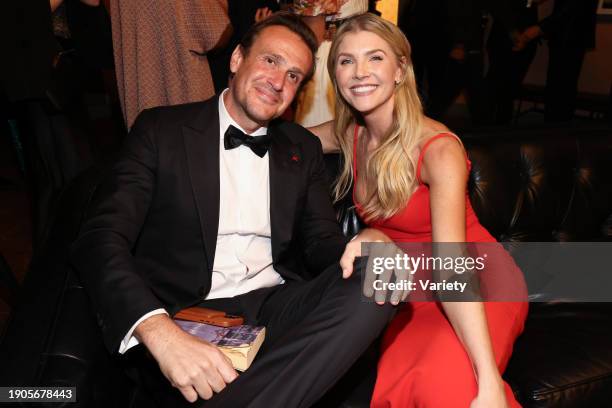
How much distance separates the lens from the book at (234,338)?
50.3 inches

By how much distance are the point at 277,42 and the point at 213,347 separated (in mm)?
1048

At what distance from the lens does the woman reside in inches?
57.2

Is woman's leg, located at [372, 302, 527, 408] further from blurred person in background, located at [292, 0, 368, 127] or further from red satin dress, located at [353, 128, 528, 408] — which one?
Result: blurred person in background, located at [292, 0, 368, 127]

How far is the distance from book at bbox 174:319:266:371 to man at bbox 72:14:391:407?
45mm

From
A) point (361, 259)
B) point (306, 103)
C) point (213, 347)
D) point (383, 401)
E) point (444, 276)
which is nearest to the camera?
point (213, 347)

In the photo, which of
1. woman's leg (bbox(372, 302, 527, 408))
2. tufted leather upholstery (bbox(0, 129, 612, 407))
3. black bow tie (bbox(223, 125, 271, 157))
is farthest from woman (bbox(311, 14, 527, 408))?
black bow tie (bbox(223, 125, 271, 157))

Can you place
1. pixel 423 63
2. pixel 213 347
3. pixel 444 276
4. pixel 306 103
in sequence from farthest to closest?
pixel 423 63
pixel 306 103
pixel 444 276
pixel 213 347

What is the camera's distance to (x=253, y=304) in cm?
171

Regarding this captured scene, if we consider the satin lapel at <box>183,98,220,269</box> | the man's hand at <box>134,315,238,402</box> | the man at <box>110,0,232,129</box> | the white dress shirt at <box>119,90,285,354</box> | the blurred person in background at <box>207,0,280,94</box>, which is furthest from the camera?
the blurred person in background at <box>207,0,280,94</box>

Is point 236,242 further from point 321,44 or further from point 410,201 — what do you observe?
point 321,44

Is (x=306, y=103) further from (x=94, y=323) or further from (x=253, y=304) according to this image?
(x=94, y=323)

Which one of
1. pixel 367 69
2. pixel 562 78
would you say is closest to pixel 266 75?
pixel 367 69

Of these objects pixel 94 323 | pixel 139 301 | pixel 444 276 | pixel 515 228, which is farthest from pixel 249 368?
pixel 515 228

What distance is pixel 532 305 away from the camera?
2059mm
